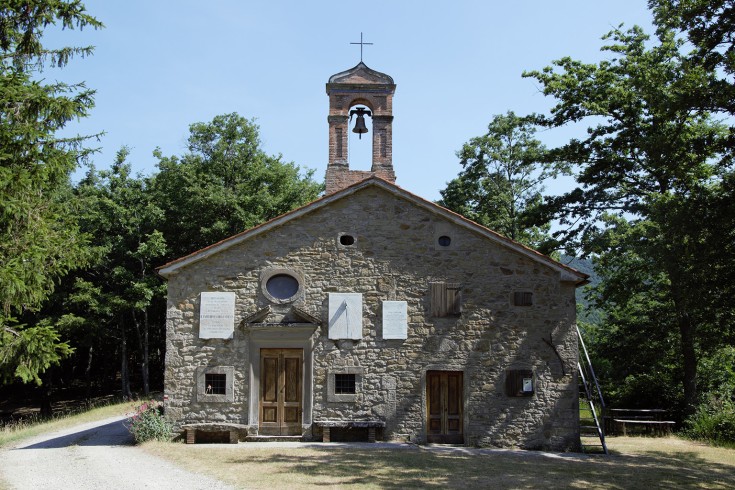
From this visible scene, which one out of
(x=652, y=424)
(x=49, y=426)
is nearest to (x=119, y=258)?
(x=49, y=426)

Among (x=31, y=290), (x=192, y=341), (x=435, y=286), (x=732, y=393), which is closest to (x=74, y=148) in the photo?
(x=31, y=290)

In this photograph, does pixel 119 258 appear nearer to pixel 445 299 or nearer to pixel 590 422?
pixel 445 299

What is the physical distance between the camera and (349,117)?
18.5 m

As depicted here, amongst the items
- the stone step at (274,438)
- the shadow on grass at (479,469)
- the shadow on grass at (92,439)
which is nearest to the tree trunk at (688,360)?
the shadow on grass at (479,469)

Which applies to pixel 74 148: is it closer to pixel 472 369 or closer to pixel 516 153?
pixel 472 369

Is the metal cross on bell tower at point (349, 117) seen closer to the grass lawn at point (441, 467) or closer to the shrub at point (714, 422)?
the grass lawn at point (441, 467)

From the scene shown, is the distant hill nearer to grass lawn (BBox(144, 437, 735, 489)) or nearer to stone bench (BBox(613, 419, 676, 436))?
stone bench (BBox(613, 419, 676, 436))

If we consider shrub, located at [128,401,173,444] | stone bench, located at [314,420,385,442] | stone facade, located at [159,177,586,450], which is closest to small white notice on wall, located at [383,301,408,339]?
stone facade, located at [159,177,586,450]

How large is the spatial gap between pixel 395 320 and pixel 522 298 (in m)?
3.24

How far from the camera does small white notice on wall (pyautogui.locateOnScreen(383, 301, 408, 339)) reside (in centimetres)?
1623

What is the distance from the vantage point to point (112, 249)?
29.7 meters

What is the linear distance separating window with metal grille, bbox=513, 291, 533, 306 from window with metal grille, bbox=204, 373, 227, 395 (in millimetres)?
7403

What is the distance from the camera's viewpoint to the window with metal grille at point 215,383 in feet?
52.0

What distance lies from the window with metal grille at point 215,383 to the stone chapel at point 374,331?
27 mm
